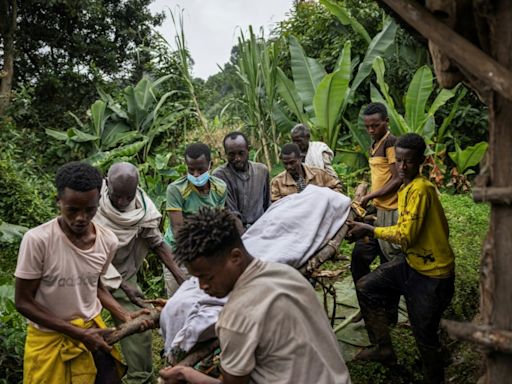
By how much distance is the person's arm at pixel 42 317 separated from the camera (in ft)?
8.26

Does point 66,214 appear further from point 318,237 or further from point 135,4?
point 135,4

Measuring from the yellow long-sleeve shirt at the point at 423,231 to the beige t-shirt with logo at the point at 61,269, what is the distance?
181cm

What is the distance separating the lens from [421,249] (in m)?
3.47

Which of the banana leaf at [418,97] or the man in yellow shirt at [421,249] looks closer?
the man in yellow shirt at [421,249]

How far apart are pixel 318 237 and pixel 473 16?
5.84 feet

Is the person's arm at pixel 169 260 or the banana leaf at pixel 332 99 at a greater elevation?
the banana leaf at pixel 332 99

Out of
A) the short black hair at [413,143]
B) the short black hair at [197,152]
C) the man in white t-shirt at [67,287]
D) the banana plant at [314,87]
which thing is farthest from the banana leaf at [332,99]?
the man in white t-shirt at [67,287]

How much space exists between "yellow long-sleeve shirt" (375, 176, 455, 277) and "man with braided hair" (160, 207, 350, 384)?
1373mm

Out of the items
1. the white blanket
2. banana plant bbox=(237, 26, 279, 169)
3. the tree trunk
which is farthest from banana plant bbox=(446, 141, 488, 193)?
the tree trunk

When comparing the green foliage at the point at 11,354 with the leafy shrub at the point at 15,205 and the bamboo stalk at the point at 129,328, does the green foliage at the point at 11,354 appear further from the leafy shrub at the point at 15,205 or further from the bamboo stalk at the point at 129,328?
the leafy shrub at the point at 15,205

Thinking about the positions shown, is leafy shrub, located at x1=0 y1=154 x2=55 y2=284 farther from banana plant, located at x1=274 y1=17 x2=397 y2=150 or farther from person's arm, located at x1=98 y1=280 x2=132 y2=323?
person's arm, located at x1=98 y1=280 x2=132 y2=323

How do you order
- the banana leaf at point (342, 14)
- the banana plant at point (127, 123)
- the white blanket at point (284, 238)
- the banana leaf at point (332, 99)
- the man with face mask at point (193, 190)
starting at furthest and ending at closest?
the banana plant at point (127, 123) < the banana leaf at point (342, 14) < the banana leaf at point (332, 99) < the man with face mask at point (193, 190) < the white blanket at point (284, 238)

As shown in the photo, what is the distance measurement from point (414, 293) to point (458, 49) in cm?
205

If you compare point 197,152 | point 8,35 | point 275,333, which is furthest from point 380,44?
point 8,35
